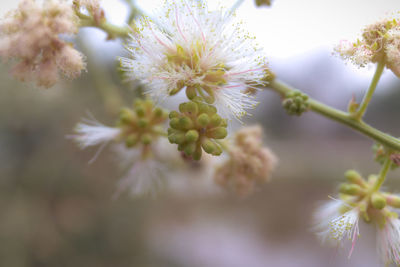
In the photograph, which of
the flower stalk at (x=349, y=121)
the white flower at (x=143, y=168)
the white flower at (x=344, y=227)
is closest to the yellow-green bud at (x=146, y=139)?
the white flower at (x=143, y=168)

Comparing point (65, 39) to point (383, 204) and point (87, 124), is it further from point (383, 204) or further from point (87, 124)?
point (383, 204)

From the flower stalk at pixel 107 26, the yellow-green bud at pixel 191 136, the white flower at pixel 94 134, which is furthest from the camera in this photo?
the white flower at pixel 94 134

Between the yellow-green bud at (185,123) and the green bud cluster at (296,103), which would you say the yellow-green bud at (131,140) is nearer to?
the yellow-green bud at (185,123)

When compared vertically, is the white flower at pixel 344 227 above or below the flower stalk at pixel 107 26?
below

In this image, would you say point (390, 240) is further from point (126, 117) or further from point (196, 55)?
point (126, 117)

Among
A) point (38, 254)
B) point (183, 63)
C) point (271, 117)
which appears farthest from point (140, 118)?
point (271, 117)

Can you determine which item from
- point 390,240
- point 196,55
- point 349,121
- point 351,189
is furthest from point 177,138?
point 390,240
